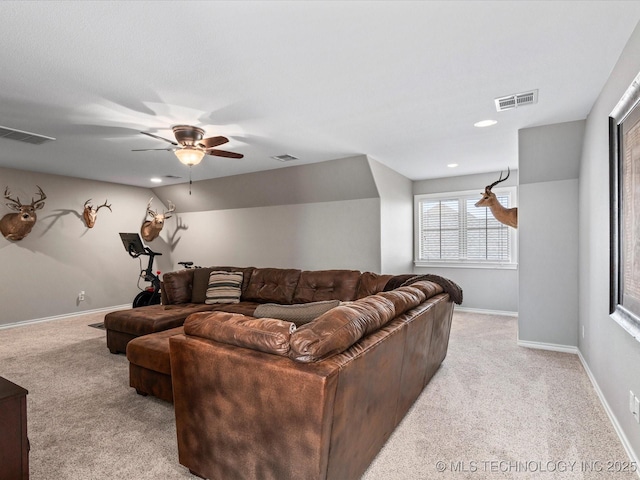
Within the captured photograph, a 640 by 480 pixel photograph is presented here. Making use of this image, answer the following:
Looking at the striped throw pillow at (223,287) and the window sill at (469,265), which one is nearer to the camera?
the striped throw pillow at (223,287)

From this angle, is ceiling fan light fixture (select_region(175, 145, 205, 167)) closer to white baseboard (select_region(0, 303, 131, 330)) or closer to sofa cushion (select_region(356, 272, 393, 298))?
sofa cushion (select_region(356, 272, 393, 298))

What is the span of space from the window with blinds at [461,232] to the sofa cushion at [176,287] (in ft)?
14.1

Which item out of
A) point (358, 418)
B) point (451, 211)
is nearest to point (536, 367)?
point (358, 418)

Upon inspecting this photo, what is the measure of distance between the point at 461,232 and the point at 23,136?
21.5 ft

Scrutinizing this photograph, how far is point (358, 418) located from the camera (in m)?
1.66

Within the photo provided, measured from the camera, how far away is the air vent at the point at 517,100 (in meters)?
2.91

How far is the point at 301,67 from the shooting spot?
244 cm

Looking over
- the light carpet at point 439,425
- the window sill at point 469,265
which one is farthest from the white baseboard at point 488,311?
the light carpet at point 439,425

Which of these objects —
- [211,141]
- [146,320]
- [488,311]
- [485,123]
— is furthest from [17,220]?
[488,311]

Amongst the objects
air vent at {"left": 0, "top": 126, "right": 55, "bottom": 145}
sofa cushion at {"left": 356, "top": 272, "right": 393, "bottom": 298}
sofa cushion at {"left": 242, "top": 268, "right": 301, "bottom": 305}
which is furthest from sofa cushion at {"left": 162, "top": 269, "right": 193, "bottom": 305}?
sofa cushion at {"left": 356, "top": 272, "right": 393, "bottom": 298}

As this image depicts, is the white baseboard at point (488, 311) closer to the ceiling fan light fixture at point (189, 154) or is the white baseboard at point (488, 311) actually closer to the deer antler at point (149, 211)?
the ceiling fan light fixture at point (189, 154)

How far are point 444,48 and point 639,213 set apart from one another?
147cm

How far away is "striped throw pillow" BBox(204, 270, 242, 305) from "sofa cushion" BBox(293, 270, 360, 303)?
85 cm

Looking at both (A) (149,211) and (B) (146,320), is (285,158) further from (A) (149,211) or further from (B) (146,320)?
(A) (149,211)
